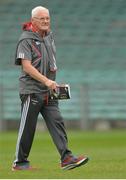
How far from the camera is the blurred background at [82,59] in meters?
23.3

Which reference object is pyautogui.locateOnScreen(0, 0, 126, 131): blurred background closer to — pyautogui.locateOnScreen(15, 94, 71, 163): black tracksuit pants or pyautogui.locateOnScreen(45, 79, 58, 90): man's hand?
pyautogui.locateOnScreen(15, 94, 71, 163): black tracksuit pants

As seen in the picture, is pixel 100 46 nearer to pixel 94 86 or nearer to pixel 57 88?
pixel 94 86

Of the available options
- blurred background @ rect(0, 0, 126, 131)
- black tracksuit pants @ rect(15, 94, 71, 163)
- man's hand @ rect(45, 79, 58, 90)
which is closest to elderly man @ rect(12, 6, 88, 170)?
black tracksuit pants @ rect(15, 94, 71, 163)

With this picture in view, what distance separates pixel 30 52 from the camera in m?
9.98

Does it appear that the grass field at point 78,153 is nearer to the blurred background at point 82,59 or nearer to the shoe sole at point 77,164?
the shoe sole at point 77,164

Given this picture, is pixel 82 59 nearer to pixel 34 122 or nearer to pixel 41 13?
pixel 34 122

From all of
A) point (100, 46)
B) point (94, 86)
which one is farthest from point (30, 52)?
point (100, 46)

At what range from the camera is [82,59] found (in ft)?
81.5

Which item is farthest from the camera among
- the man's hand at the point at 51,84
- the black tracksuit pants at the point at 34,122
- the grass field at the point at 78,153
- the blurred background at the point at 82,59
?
the blurred background at the point at 82,59

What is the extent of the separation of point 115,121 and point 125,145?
7.10m

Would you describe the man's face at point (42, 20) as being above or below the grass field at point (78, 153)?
above

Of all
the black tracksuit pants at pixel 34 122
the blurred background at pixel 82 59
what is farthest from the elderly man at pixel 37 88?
the blurred background at pixel 82 59

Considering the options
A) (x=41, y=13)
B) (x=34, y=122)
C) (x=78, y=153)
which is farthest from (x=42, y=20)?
(x=78, y=153)

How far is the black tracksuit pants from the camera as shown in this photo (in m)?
10.1
